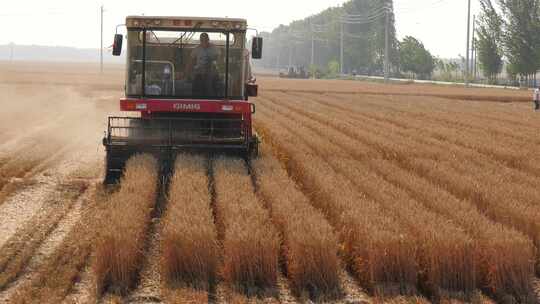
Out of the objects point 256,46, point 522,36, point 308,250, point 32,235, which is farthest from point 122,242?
point 522,36

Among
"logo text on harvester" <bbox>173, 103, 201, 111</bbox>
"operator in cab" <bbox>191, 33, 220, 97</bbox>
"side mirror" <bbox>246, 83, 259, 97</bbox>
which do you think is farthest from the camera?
"side mirror" <bbox>246, 83, 259, 97</bbox>

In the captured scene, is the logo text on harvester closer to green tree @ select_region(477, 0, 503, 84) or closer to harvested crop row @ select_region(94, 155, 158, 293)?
harvested crop row @ select_region(94, 155, 158, 293)

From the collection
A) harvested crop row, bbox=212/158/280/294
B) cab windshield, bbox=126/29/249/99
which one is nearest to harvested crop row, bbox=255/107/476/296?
harvested crop row, bbox=212/158/280/294

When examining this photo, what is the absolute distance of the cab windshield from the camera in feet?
48.4

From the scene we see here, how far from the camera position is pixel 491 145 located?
60.4ft

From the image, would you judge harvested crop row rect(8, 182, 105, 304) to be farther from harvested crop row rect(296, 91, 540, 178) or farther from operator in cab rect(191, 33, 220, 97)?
harvested crop row rect(296, 91, 540, 178)

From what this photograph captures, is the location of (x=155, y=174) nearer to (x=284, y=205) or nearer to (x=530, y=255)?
(x=284, y=205)

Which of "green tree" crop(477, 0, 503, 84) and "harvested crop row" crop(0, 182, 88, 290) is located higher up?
"green tree" crop(477, 0, 503, 84)

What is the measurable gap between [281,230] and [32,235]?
10.5 ft

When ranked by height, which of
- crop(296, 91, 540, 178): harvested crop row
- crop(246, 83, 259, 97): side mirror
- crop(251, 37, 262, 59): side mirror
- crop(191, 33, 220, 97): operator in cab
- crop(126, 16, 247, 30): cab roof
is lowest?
crop(296, 91, 540, 178): harvested crop row

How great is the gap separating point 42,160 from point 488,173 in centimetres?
950

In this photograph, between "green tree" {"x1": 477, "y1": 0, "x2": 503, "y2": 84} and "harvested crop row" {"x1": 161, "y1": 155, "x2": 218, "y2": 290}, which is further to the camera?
"green tree" {"x1": 477, "y1": 0, "x2": 503, "y2": 84}

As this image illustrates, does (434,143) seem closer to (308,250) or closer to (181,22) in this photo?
(181,22)

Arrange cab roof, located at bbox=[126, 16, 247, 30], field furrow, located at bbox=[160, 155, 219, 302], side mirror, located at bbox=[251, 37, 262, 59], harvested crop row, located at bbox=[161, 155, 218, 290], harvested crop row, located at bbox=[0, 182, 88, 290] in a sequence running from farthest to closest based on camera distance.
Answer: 1. cab roof, located at bbox=[126, 16, 247, 30]
2. side mirror, located at bbox=[251, 37, 262, 59]
3. harvested crop row, located at bbox=[0, 182, 88, 290]
4. harvested crop row, located at bbox=[161, 155, 218, 290]
5. field furrow, located at bbox=[160, 155, 219, 302]
